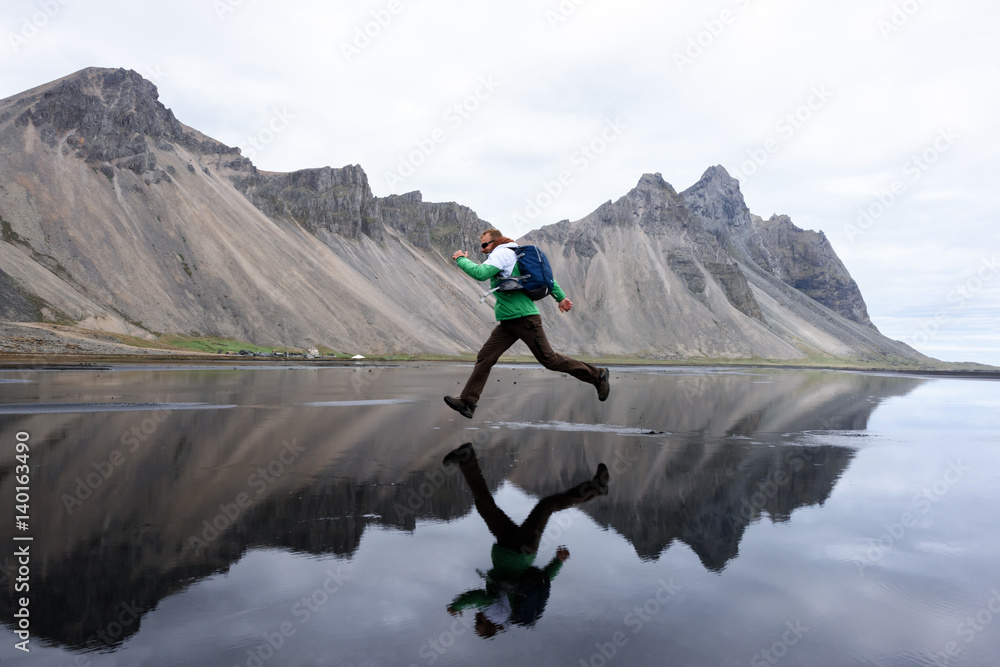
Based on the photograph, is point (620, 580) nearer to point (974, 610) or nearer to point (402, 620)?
point (402, 620)

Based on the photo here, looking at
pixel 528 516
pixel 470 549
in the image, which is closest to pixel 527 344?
pixel 528 516

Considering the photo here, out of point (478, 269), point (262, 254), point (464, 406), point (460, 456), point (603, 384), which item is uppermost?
point (262, 254)

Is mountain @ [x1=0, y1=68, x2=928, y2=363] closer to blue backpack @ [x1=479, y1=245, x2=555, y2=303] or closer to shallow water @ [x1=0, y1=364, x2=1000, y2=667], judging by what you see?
shallow water @ [x1=0, y1=364, x2=1000, y2=667]

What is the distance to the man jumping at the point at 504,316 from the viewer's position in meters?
9.88

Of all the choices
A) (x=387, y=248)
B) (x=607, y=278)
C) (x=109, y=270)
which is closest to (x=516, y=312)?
(x=109, y=270)

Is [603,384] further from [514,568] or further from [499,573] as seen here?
[499,573]

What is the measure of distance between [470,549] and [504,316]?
17.4ft

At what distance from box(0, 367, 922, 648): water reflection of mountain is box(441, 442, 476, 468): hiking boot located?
6.6 inches

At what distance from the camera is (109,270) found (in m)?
65.5

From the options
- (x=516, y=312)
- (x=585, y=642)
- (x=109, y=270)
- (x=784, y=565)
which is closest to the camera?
(x=585, y=642)

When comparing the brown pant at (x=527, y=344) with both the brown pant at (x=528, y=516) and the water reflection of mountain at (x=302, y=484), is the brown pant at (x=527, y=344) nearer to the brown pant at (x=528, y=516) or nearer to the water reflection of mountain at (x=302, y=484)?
the water reflection of mountain at (x=302, y=484)

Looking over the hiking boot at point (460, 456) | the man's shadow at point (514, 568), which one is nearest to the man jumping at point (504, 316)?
the hiking boot at point (460, 456)

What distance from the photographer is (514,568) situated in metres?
4.93

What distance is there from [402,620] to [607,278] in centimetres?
13419
